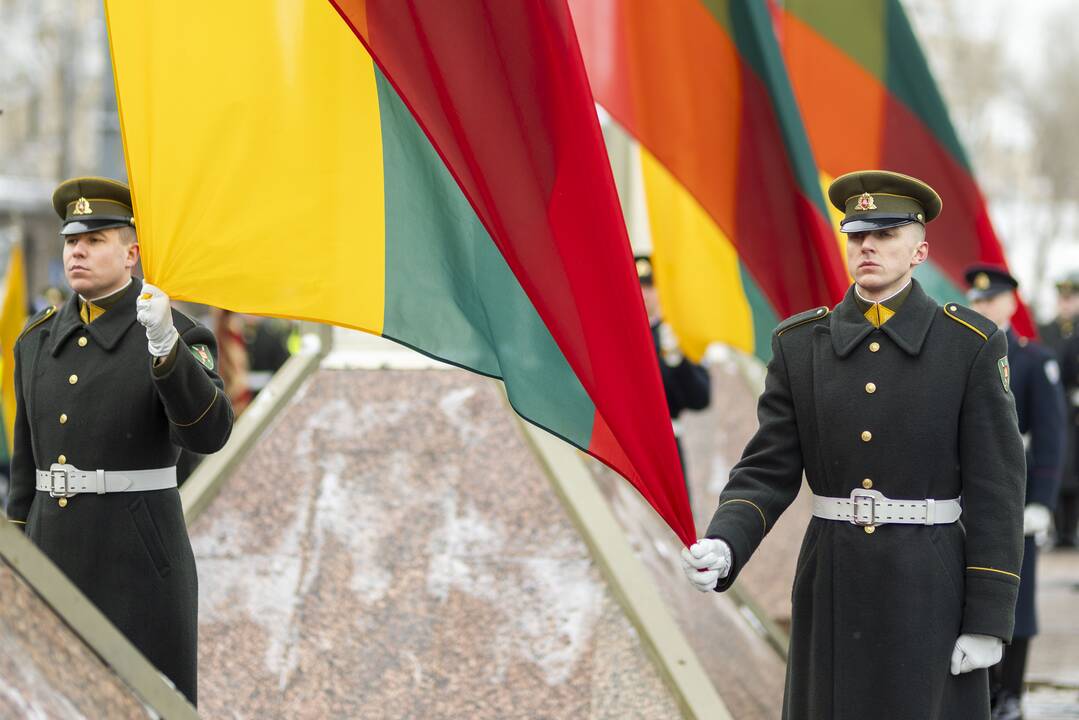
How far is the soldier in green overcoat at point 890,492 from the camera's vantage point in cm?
363

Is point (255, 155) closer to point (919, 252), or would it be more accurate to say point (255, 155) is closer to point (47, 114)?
point (919, 252)

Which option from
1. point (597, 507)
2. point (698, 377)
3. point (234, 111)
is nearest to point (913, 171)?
point (698, 377)

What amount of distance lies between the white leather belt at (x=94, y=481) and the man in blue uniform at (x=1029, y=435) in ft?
12.2

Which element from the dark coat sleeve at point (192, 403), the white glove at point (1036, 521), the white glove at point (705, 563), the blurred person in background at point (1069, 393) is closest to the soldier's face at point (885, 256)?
the white glove at point (705, 563)

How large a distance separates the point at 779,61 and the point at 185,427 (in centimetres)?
293

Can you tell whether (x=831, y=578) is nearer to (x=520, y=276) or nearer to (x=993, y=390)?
(x=993, y=390)

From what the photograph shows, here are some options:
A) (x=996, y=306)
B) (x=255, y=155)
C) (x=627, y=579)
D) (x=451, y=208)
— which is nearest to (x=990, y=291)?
(x=996, y=306)

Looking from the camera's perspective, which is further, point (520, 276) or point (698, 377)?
point (698, 377)

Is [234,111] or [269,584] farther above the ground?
[234,111]

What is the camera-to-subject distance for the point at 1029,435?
6.95 meters

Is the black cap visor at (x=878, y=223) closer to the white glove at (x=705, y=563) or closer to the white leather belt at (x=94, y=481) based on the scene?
the white glove at (x=705, y=563)

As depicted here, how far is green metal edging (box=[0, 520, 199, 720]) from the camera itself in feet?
8.75

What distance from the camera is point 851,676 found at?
3.73 meters

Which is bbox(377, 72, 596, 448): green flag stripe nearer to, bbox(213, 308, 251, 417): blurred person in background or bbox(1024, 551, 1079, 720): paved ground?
bbox(1024, 551, 1079, 720): paved ground
